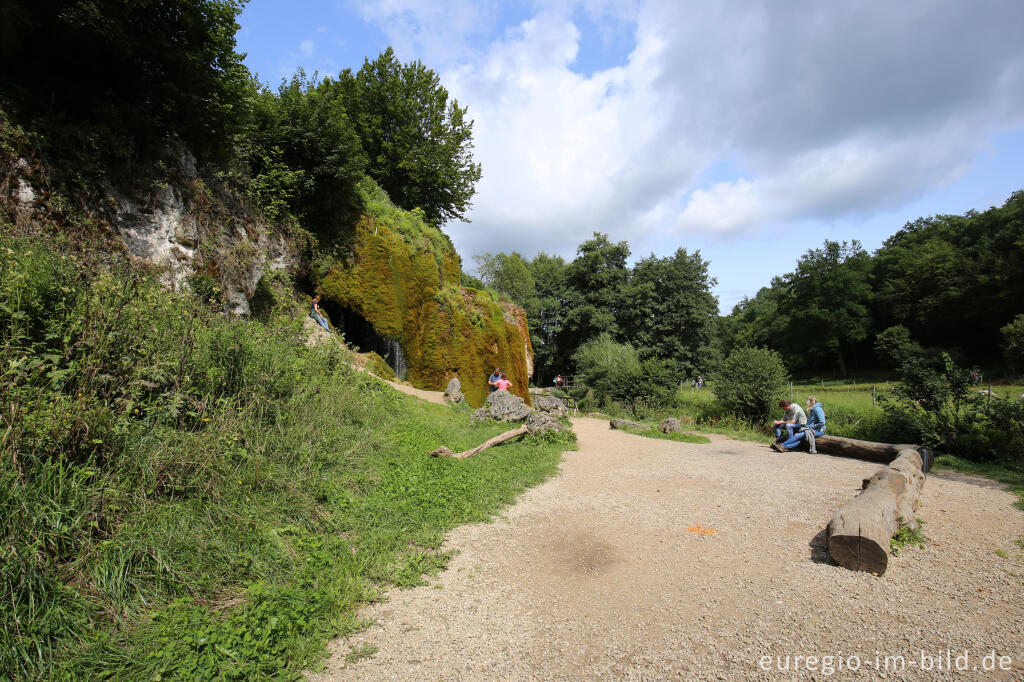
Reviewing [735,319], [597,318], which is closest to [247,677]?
[597,318]

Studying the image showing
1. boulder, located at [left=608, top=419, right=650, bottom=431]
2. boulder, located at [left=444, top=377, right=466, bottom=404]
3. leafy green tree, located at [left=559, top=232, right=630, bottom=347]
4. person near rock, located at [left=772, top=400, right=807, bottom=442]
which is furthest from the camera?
leafy green tree, located at [left=559, top=232, right=630, bottom=347]

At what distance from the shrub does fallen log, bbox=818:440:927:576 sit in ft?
37.6

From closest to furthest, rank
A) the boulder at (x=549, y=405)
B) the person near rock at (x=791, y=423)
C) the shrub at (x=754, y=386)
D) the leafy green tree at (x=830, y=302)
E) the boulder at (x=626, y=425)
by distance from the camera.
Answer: the person near rock at (x=791, y=423), the boulder at (x=626, y=425), the shrub at (x=754, y=386), the boulder at (x=549, y=405), the leafy green tree at (x=830, y=302)

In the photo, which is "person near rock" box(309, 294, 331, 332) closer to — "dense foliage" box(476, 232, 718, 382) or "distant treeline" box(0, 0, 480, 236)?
"distant treeline" box(0, 0, 480, 236)

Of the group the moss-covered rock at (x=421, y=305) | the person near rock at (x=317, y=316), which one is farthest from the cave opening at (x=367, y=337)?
the person near rock at (x=317, y=316)

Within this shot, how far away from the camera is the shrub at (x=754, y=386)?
16219 millimetres

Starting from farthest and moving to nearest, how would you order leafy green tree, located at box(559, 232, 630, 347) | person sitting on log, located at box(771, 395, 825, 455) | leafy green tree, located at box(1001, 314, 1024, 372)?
leafy green tree, located at box(559, 232, 630, 347) → leafy green tree, located at box(1001, 314, 1024, 372) → person sitting on log, located at box(771, 395, 825, 455)

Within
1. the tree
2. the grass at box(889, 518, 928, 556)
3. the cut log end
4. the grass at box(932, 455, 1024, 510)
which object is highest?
the tree

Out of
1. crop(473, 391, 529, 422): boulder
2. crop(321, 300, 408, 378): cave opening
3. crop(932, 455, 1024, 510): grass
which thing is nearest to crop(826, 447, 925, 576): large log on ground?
crop(932, 455, 1024, 510): grass

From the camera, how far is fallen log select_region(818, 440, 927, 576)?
3855 millimetres

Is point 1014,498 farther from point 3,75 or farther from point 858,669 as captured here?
point 3,75

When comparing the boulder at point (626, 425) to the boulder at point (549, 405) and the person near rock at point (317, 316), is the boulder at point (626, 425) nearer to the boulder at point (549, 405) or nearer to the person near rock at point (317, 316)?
the boulder at point (549, 405)

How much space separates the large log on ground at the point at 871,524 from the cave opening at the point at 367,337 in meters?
13.2

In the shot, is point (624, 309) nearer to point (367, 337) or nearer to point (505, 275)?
point (505, 275)
